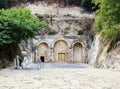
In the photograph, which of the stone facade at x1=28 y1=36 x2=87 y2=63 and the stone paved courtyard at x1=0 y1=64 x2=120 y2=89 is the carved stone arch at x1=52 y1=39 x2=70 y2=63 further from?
the stone paved courtyard at x1=0 y1=64 x2=120 y2=89

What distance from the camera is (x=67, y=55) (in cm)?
4641

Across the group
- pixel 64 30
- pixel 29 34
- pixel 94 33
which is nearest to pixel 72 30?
pixel 64 30

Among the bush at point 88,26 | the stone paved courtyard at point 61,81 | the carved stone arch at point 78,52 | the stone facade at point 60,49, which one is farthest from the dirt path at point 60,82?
the bush at point 88,26

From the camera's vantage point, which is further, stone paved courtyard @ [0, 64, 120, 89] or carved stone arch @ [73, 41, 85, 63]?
carved stone arch @ [73, 41, 85, 63]

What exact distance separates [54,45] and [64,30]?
3.72 meters

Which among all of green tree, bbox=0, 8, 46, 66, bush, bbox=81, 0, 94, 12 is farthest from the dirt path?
bush, bbox=81, 0, 94, 12

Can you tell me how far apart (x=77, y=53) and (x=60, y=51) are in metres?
2.91

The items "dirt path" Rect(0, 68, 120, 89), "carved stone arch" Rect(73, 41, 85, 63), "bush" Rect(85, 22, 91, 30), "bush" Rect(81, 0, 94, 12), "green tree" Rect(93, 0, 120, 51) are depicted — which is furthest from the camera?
"bush" Rect(81, 0, 94, 12)

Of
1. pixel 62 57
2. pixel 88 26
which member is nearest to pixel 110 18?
pixel 62 57

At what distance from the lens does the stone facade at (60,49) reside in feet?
151

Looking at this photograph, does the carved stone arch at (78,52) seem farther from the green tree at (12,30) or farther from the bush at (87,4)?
the green tree at (12,30)

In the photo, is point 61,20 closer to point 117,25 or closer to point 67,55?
point 67,55

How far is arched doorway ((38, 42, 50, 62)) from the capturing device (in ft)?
151

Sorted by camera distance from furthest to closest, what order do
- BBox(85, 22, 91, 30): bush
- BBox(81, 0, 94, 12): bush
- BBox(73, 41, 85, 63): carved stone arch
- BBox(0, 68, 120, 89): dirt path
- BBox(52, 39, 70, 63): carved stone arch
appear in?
BBox(81, 0, 94, 12): bush
BBox(85, 22, 91, 30): bush
BBox(52, 39, 70, 63): carved stone arch
BBox(73, 41, 85, 63): carved stone arch
BBox(0, 68, 120, 89): dirt path
